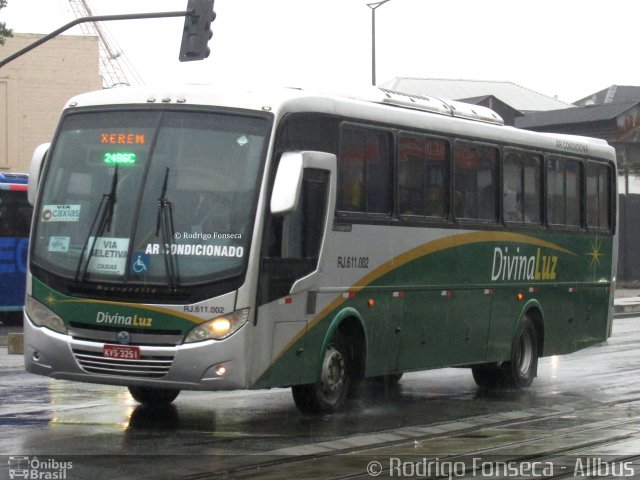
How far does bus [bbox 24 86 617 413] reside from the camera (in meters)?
11.3

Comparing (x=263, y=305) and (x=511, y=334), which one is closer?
(x=263, y=305)

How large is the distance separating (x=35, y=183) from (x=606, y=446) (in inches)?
230

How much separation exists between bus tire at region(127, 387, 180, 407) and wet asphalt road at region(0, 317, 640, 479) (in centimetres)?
13

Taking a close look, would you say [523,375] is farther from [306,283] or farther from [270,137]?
[270,137]

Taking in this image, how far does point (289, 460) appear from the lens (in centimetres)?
1002

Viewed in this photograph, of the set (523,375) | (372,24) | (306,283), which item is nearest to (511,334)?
(523,375)

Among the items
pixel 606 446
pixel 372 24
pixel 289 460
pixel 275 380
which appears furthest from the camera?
pixel 372 24

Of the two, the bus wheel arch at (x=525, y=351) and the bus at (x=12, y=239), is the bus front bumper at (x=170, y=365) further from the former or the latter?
the bus at (x=12, y=239)

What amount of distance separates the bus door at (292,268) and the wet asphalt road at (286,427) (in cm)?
78

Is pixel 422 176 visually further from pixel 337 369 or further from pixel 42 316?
pixel 42 316

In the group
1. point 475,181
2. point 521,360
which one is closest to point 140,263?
point 475,181

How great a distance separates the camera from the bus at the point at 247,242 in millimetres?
11297

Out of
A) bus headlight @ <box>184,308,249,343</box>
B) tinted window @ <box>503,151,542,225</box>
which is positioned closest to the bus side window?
bus headlight @ <box>184,308,249,343</box>

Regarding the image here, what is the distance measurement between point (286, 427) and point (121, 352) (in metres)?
1.79
